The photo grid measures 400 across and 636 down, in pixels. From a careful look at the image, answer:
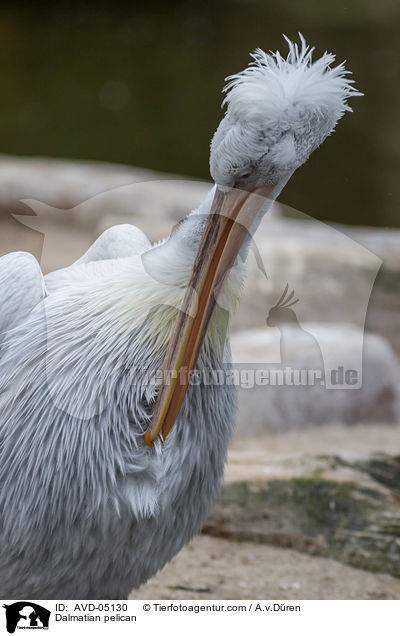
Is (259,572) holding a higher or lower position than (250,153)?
lower

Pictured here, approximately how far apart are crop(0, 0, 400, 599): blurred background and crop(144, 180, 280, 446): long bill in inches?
22.0

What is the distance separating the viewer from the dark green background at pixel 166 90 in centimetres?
909

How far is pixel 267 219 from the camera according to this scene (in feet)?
21.1

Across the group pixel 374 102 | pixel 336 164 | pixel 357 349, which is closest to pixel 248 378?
pixel 357 349

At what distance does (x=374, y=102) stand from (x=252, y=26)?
201 centimetres

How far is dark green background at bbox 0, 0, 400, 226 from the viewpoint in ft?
29.8

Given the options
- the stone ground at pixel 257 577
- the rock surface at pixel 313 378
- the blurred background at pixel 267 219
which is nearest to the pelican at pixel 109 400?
the blurred background at pixel 267 219

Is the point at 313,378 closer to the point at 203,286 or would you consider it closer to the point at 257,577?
the point at 257,577
